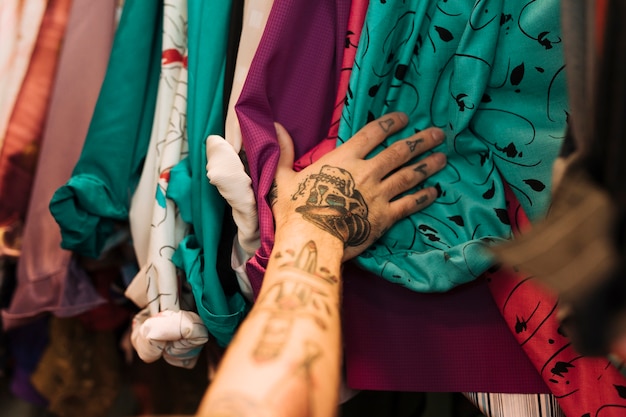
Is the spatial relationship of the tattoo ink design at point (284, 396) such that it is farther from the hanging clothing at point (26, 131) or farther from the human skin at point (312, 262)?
the hanging clothing at point (26, 131)

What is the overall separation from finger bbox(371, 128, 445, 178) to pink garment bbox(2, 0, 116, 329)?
15.7 inches

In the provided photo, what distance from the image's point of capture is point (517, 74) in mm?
535

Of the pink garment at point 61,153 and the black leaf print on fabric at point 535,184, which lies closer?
the black leaf print on fabric at point 535,184

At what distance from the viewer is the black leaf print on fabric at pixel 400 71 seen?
1.89 feet

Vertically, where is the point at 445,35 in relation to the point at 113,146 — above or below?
above

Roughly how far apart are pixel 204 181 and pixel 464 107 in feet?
0.94

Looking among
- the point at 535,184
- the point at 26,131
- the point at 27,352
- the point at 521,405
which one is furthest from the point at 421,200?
the point at 27,352

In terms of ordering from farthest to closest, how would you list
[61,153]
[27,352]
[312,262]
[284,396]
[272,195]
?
[27,352] → [61,153] → [272,195] → [312,262] → [284,396]

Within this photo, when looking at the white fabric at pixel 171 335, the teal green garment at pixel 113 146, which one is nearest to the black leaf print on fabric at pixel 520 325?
the white fabric at pixel 171 335

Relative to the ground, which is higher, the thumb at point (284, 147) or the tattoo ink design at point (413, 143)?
the tattoo ink design at point (413, 143)

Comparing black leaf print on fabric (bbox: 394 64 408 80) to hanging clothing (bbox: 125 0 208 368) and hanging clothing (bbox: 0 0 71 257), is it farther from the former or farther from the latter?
hanging clothing (bbox: 0 0 71 257)

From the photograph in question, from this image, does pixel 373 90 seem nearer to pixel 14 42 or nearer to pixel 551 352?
pixel 551 352

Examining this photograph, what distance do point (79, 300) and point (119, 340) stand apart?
0.76 feet

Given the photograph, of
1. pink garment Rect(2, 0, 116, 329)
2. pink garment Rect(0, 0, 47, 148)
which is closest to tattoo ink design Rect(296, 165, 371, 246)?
pink garment Rect(2, 0, 116, 329)
